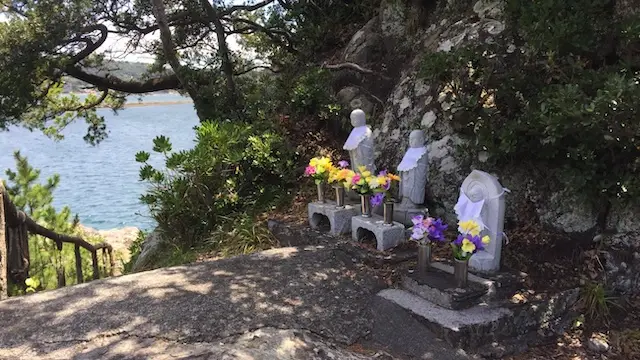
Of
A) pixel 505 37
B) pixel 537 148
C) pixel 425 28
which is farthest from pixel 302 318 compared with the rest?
pixel 425 28

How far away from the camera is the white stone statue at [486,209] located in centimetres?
323

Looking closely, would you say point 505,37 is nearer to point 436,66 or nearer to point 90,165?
point 436,66

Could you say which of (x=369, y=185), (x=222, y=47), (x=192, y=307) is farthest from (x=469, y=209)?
(x=222, y=47)

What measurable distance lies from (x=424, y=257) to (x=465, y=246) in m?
0.41

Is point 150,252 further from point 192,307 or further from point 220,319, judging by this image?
point 220,319

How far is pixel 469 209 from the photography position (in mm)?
3264

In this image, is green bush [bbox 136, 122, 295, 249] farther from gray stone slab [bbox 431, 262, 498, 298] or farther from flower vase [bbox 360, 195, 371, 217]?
gray stone slab [bbox 431, 262, 498, 298]

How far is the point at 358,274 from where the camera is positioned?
3594 mm

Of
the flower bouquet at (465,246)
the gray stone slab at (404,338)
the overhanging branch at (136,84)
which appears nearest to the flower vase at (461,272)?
the flower bouquet at (465,246)

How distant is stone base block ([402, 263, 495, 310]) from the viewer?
9.64ft

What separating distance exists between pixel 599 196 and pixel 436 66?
5.28 feet

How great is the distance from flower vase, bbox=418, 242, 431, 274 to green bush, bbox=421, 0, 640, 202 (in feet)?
3.23

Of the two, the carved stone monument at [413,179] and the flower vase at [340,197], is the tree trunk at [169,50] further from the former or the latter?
the carved stone monument at [413,179]

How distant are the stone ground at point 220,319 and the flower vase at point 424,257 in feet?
1.09
